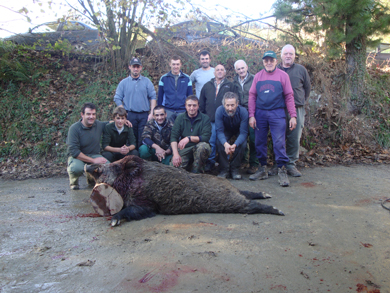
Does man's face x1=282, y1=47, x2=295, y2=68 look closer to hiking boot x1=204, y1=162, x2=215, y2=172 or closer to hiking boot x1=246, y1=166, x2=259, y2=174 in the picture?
hiking boot x1=246, y1=166, x2=259, y2=174

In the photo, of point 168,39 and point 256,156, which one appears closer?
point 256,156

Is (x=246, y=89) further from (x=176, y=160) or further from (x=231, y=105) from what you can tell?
(x=176, y=160)

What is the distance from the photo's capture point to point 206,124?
5.74m

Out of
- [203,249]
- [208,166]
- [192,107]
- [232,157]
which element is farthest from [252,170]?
[203,249]

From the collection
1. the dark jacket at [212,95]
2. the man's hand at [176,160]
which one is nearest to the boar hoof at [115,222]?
the man's hand at [176,160]

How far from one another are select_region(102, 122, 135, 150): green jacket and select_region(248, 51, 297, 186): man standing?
250 centimetres

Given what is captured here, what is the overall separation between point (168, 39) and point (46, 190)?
6.61m

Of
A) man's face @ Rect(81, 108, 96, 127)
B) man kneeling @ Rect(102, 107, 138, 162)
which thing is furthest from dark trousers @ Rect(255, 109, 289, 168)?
man's face @ Rect(81, 108, 96, 127)

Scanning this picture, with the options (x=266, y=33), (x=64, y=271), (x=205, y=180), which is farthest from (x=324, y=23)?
(x=64, y=271)

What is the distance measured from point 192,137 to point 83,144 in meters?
2.10

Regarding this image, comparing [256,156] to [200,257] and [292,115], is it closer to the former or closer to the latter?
[292,115]

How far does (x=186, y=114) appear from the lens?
18.9 feet

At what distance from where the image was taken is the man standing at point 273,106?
565 centimetres

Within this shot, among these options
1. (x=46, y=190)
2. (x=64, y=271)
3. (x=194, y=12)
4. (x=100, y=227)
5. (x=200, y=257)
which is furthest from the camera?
(x=194, y=12)
